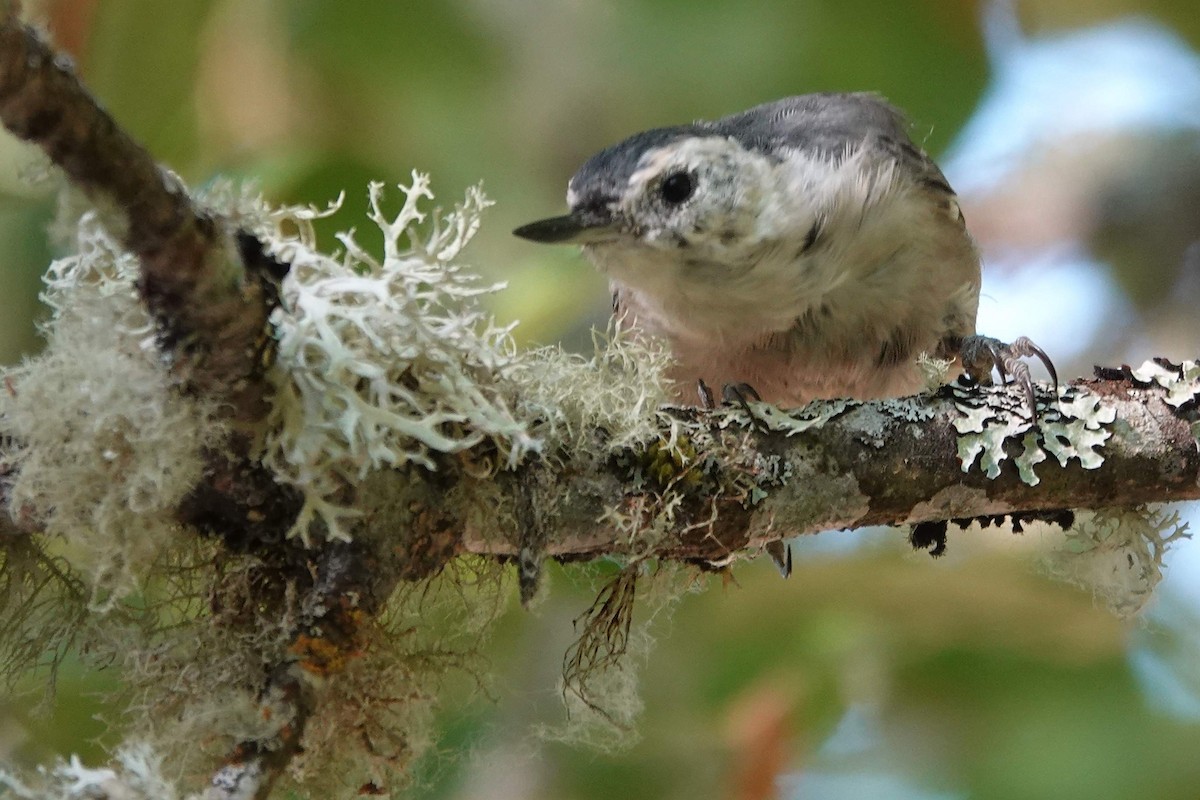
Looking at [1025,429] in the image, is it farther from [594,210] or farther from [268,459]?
[268,459]

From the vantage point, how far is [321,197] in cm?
173

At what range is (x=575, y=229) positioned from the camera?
1.16 metres

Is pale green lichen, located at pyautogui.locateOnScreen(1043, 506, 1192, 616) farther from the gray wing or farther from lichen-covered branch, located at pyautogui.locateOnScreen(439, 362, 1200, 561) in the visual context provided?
the gray wing

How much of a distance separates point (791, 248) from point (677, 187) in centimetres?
15

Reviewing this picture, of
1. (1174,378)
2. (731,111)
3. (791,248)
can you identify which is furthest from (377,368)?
(731,111)

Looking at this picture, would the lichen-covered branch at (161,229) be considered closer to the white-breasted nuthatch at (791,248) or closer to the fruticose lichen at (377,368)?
the fruticose lichen at (377,368)

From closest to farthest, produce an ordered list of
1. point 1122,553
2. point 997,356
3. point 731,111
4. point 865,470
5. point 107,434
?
point 107,434, point 865,470, point 1122,553, point 997,356, point 731,111

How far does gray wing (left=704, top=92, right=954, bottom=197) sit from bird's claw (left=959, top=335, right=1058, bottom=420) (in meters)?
0.23

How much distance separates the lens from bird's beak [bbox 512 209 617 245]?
3.81ft

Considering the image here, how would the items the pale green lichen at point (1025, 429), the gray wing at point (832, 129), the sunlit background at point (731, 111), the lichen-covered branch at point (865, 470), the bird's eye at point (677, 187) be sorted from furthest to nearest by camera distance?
1. the sunlit background at point (731, 111)
2. the gray wing at point (832, 129)
3. the bird's eye at point (677, 187)
4. the pale green lichen at point (1025, 429)
5. the lichen-covered branch at point (865, 470)

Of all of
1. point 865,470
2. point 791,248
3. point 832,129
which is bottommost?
point 865,470

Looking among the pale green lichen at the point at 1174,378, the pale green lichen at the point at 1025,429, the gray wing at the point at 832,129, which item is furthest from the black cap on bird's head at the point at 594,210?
the pale green lichen at the point at 1174,378

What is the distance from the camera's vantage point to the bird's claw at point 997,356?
49.1 inches

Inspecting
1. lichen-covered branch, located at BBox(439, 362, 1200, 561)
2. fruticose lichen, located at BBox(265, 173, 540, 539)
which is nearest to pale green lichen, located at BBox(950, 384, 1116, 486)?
lichen-covered branch, located at BBox(439, 362, 1200, 561)
